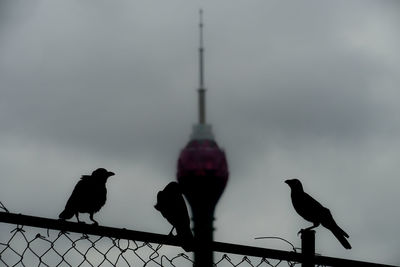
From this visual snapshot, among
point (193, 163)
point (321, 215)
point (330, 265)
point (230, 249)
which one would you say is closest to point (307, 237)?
point (330, 265)

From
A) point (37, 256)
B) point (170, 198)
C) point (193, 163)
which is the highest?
point (193, 163)

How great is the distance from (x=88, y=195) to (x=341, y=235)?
216cm

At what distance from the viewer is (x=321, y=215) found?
6.93 m

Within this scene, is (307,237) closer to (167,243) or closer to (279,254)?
(279,254)

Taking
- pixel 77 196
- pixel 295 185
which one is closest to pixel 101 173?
pixel 77 196

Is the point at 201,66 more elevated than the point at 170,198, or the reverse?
the point at 201,66

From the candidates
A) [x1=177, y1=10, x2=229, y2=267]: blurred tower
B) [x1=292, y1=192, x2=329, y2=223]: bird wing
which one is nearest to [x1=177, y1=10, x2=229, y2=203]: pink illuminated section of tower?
[x1=177, y1=10, x2=229, y2=267]: blurred tower

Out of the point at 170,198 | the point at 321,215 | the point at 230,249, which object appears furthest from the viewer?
the point at 321,215

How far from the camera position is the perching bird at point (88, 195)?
644cm

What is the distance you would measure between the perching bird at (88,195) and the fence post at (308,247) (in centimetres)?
246

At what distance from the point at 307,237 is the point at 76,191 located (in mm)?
2565

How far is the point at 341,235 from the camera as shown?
19.3 ft

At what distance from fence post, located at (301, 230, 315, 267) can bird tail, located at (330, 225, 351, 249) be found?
105 centimetres

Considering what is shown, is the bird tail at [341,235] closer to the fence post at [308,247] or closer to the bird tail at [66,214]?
the fence post at [308,247]
